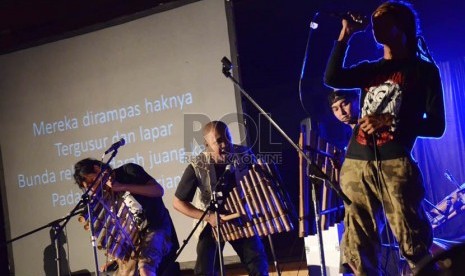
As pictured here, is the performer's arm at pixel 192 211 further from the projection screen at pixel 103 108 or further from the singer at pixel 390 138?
the singer at pixel 390 138

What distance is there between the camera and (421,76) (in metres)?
3.59

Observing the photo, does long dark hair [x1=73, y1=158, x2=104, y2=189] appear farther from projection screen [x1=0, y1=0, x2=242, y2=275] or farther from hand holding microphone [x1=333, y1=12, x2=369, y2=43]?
hand holding microphone [x1=333, y1=12, x2=369, y2=43]

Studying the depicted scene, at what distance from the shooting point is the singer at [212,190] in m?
5.20

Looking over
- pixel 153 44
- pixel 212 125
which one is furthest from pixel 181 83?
pixel 212 125

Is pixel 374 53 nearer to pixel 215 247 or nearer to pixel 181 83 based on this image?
pixel 181 83

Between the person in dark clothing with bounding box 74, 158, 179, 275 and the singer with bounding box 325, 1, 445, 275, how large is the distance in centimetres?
225

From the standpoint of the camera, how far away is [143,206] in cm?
561

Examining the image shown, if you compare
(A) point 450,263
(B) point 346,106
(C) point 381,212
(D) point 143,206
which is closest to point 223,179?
(D) point 143,206

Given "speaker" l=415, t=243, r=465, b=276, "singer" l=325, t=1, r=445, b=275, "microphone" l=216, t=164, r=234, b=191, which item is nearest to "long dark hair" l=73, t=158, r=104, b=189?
"microphone" l=216, t=164, r=234, b=191

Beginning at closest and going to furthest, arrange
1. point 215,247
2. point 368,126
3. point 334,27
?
1. point 368,126
2. point 215,247
3. point 334,27

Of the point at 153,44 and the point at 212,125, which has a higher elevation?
the point at 153,44

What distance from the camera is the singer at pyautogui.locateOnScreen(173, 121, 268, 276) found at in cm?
520

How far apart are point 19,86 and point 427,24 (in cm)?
498

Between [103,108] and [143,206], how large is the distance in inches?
87.8
